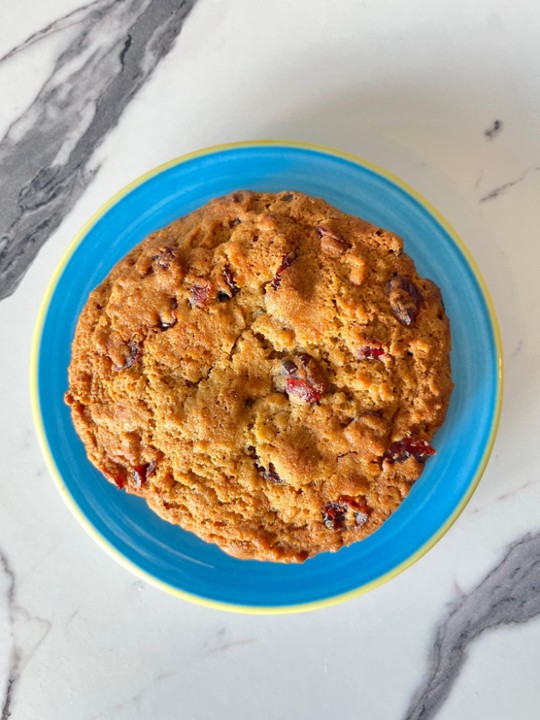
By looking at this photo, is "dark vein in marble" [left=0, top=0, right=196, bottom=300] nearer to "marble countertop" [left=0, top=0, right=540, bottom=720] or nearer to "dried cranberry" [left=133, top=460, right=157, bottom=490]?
"marble countertop" [left=0, top=0, right=540, bottom=720]

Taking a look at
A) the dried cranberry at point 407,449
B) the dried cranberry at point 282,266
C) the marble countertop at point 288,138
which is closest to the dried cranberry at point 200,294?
the dried cranberry at point 282,266

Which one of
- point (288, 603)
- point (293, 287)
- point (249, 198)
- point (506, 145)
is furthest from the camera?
point (506, 145)

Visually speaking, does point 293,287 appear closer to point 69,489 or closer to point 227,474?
point 227,474

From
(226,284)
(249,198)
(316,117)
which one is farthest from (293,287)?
(316,117)

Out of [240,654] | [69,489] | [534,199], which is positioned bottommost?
[240,654]

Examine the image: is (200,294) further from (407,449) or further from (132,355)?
(407,449)

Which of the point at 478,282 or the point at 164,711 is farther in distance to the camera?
the point at 164,711

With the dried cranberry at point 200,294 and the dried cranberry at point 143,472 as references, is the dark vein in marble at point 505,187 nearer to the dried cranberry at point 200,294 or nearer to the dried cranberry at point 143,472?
the dried cranberry at point 200,294
